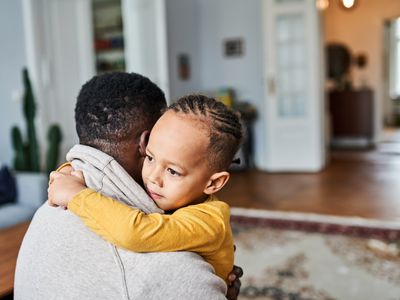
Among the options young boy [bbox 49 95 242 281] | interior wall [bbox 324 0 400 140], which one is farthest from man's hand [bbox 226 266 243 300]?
interior wall [bbox 324 0 400 140]

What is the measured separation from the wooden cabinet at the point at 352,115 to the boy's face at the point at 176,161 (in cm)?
827

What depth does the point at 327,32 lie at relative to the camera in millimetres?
9555

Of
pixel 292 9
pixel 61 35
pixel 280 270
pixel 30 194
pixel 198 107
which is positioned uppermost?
pixel 292 9

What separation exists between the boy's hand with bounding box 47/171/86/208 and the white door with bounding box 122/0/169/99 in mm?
4122

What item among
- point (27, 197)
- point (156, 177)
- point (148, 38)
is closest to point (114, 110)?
point (156, 177)

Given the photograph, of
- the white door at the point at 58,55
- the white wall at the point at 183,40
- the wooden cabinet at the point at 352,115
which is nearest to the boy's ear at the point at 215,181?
the white door at the point at 58,55

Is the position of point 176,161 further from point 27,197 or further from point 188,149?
point 27,197

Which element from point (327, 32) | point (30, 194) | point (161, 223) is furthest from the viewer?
point (327, 32)

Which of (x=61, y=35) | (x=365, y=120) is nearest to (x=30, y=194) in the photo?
(x=61, y=35)

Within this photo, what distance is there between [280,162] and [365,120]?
3.20 metres

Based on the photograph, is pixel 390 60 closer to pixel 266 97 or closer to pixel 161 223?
pixel 266 97

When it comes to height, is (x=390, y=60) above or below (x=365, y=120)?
above

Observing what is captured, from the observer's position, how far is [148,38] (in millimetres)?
5344

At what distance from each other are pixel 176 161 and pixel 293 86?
18.0 feet
